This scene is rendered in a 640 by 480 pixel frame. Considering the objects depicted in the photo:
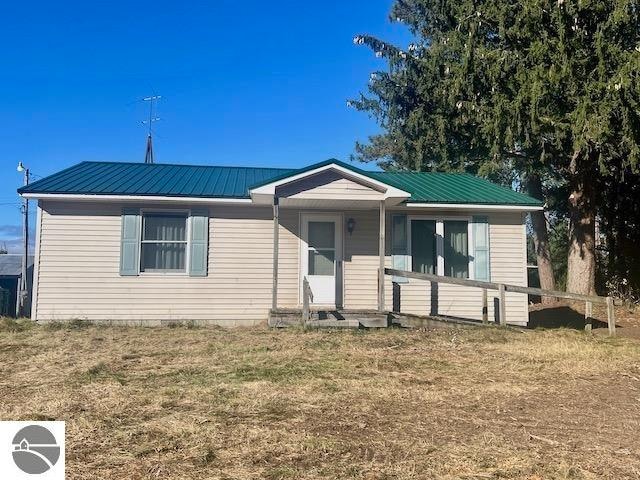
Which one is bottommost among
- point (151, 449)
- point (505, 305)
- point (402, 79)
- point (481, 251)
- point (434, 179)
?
point (151, 449)

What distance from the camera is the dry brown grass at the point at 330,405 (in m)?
3.76

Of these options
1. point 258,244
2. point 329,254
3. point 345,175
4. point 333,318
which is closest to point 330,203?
point 345,175

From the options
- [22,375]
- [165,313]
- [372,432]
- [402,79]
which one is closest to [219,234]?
[165,313]

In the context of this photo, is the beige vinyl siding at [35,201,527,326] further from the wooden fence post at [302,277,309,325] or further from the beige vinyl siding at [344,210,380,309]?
the wooden fence post at [302,277,309,325]

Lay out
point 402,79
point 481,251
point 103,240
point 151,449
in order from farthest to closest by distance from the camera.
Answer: point 402,79 < point 481,251 < point 103,240 < point 151,449

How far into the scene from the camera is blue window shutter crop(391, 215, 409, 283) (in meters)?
Answer: 11.5

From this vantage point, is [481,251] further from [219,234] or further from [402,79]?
[402,79]

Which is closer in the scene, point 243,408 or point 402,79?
point 243,408

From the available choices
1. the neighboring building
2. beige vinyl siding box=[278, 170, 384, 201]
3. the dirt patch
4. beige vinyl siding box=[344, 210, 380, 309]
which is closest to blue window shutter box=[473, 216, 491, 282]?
beige vinyl siding box=[344, 210, 380, 309]

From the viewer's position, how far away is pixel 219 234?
11164 millimetres

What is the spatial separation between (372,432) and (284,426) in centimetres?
78

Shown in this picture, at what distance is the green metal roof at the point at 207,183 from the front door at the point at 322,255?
1.44 m

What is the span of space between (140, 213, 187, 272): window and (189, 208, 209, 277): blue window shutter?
193mm

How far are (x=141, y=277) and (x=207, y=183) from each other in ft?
8.41
